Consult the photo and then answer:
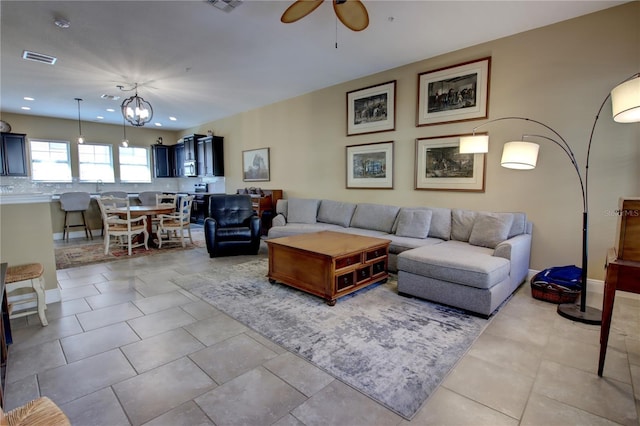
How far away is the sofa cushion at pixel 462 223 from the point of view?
385cm

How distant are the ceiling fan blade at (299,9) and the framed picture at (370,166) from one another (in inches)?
108

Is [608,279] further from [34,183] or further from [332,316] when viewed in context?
[34,183]

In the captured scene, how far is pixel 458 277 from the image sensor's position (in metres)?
2.82

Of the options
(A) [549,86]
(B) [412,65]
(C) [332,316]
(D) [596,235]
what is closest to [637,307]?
(D) [596,235]

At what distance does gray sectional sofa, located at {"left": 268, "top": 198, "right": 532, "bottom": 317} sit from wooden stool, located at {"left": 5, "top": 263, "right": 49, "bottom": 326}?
2968mm

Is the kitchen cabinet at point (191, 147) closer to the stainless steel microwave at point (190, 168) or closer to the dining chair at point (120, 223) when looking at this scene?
the stainless steel microwave at point (190, 168)

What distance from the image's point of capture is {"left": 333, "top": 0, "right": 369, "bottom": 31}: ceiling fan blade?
2.25m

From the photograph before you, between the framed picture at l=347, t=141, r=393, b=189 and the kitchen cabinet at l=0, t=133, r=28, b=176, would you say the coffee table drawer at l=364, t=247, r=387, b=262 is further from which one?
the kitchen cabinet at l=0, t=133, r=28, b=176

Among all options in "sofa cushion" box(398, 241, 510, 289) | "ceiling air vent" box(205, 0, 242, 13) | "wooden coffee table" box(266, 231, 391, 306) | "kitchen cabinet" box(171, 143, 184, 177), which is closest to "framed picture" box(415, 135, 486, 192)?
"sofa cushion" box(398, 241, 510, 289)

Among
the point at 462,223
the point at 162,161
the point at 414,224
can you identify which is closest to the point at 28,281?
the point at 414,224

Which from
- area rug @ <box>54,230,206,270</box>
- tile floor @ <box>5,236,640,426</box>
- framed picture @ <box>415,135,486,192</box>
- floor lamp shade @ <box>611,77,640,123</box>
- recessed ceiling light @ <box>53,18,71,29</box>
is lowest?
tile floor @ <box>5,236,640,426</box>

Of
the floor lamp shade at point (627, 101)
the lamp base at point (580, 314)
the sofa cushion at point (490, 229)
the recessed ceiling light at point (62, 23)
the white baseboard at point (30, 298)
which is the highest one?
the recessed ceiling light at point (62, 23)

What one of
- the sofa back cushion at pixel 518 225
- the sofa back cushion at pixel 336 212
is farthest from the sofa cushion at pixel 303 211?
the sofa back cushion at pixel 518 225

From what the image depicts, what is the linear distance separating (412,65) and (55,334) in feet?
16.7
